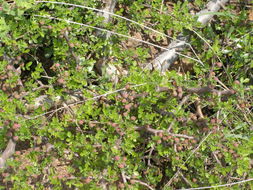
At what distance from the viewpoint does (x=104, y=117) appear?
101 inches

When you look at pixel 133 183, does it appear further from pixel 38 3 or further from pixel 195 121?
pixel 38 3

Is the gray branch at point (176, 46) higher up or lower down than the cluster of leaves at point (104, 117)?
higher up

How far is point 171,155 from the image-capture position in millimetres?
2623

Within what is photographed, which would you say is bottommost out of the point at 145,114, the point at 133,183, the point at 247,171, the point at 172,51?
the point at 133,183

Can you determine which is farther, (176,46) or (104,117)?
(176,46)

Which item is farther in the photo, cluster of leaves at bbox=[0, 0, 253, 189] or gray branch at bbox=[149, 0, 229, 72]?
gray branch at bbox=[149, 0, 229, 72]

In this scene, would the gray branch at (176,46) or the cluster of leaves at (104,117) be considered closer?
the cluster of leaves at (104,117)

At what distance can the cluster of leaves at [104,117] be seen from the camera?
2496 mm

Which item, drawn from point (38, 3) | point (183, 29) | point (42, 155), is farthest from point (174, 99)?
point (38, 3)

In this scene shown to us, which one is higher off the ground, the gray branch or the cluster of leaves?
the gray branch

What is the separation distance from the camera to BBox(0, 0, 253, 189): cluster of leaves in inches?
98.3

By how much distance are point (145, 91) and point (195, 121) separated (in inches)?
18.1

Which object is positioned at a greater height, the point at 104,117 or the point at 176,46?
the point at 176,46

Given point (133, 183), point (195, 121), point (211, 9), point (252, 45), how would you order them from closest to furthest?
point (133, 183) → point (195, 121) → point (252, 45) → point (211, 9)
